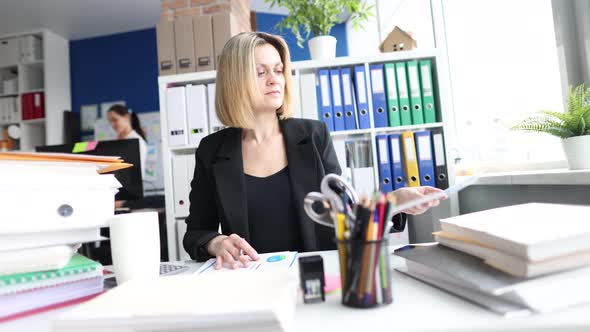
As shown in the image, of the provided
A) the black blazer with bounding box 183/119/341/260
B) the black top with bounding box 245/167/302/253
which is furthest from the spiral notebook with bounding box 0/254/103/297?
the black top with bounding box 245/167/302/253

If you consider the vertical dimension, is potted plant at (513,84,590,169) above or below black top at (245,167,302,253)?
above

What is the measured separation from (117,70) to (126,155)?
11.1 ft

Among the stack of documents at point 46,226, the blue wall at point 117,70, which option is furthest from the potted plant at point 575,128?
the blue wall at point 117,70

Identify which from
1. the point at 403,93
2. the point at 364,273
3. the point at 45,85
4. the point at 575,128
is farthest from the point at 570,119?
the point at 45,85

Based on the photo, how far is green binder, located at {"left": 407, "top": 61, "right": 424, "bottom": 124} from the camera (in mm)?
2229

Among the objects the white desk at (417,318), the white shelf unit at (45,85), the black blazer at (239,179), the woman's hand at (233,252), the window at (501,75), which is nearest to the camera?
the white desk at (417,318)

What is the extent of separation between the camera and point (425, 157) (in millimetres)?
2180

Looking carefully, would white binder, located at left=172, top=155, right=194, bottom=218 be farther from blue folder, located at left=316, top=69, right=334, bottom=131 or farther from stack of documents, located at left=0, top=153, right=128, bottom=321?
stack of documents, located at left=0, top=153, right=128, bottom=321

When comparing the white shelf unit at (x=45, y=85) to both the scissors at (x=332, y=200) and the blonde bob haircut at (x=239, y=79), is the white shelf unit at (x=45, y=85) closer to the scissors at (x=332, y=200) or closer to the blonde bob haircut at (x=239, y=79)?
the blonde bob haircut at (x=239, y=79)

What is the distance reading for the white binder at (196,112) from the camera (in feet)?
7.63

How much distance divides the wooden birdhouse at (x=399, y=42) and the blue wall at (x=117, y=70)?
3296 mm

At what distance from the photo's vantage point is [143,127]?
15.1 ft

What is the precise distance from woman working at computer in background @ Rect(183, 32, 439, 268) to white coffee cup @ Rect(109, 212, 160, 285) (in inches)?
21.7

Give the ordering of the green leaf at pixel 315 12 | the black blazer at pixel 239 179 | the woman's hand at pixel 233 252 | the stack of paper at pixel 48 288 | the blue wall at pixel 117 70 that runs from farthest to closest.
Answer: the blue wall at pixel 117 70 < the green leaf at pixel 315 12 < the black blazer at pixel 239 179 < the woman's hand at pixel 233 252 < the stack of paper at pixel 48 288
